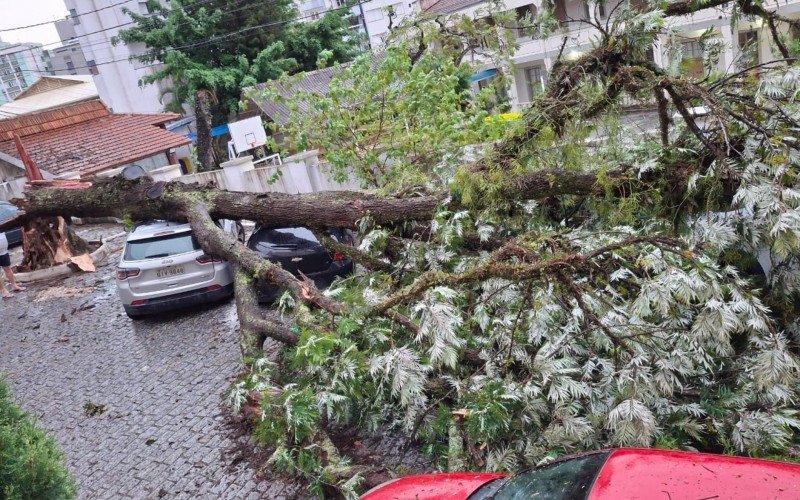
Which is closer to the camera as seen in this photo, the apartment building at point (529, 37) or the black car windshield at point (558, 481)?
the black car windshield at point (558, 481)

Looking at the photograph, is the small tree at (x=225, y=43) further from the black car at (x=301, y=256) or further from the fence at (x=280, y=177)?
the black car at (x=301, y=256)

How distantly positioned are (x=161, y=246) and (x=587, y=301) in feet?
20.5

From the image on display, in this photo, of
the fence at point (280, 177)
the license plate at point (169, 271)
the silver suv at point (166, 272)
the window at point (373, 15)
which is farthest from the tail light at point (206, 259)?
the window at point (373, 15)

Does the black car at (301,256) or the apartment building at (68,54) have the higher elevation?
the apartment building at (68,54)

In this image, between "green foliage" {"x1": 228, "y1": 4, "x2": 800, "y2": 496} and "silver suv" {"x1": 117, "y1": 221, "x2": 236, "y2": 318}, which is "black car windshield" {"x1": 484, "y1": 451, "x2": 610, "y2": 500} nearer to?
"green foliage" {"x1": 228, "y1": 4, "x2": 800, "y2": 496}

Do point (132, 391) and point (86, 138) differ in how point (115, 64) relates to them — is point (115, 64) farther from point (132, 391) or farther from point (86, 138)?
point (132, 391)

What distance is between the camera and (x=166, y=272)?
805 centimetres

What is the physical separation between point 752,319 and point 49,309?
10.6 m

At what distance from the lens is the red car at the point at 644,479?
2.29m

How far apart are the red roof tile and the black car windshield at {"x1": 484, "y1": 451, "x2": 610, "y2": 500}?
55.3 feet

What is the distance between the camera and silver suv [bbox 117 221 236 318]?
8.02 meters

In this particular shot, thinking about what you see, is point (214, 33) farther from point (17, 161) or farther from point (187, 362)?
point (187, 362)

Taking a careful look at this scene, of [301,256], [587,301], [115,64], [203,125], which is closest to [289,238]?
[301,256]

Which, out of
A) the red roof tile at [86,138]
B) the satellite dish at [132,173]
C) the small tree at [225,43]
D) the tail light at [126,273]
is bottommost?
the tail light at [126,273]
